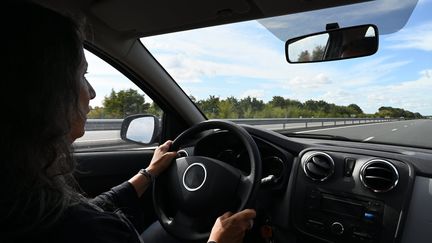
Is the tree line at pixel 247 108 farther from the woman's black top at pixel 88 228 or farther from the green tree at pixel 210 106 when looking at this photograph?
the woman's black top at pixel 88 228

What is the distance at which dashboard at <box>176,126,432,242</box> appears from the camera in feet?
7.77

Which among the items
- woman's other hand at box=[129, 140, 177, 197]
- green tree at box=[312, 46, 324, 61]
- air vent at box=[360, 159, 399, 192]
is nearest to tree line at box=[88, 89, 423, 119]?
woman's other hand at box=[129, 140, 177, 197]

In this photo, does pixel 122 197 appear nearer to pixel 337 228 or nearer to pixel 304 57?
pixel 337 228

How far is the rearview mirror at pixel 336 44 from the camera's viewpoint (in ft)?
8.80

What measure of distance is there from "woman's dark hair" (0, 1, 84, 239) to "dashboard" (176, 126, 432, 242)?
1.50m

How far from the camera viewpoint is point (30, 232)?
3.70ft

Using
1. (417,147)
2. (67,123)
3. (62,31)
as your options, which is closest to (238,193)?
(67,123)

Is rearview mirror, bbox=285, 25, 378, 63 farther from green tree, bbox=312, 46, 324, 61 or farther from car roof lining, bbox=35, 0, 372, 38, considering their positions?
car roof lining, bbox=35, 0, 372, 38

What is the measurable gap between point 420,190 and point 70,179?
197 centimetres

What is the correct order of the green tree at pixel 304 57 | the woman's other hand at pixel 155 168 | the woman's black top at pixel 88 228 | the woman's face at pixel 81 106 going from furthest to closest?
the green tree at pixel 304 57
the woman's other hand at pixel 155 168
the woman's face at pixel 81 106
the woman's black top at pixel 88 228

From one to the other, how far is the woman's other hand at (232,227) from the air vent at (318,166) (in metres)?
0.89

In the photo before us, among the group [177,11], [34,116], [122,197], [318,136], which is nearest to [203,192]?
[122,197]

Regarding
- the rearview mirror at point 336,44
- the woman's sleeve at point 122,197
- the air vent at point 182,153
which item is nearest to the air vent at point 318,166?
the rearview mirror at point 336,44

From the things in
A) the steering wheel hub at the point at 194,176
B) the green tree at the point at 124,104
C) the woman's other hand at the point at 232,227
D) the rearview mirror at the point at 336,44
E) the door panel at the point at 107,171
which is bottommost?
the door panel at the point at 107,171
